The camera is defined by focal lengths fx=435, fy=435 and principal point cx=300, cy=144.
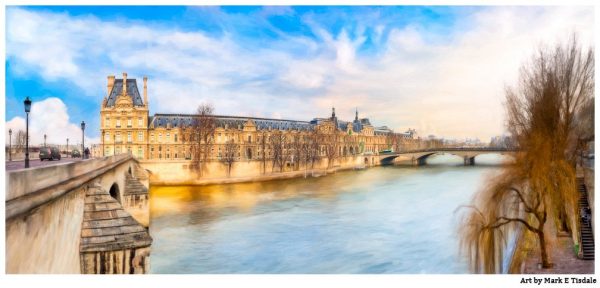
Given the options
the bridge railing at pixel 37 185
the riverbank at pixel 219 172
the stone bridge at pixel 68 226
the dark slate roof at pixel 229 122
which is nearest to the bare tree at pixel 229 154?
the riverbank at pixel 219 172

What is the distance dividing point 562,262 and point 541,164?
1522mm

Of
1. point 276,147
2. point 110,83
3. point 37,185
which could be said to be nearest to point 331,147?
point 276,147

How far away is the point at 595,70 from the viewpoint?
6.55 meters

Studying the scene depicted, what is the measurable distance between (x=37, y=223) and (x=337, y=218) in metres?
7.58

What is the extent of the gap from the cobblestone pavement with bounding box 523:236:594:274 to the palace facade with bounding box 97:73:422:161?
5.07m

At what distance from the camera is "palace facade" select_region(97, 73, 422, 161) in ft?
40.9

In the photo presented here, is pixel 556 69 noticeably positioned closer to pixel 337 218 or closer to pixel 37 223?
pixel 337 218

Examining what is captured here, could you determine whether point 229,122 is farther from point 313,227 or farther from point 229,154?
point 313,227

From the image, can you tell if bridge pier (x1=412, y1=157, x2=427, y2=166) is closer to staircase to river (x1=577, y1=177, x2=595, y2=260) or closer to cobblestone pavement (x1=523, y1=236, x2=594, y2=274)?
staircase to river (x1=577, y1=177, x2=595, y2=260)

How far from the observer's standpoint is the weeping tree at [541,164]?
20.7ft

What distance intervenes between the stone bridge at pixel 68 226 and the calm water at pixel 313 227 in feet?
9.74

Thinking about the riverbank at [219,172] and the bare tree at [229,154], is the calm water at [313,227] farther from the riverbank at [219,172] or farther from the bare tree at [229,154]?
the bare tree at [229,154]

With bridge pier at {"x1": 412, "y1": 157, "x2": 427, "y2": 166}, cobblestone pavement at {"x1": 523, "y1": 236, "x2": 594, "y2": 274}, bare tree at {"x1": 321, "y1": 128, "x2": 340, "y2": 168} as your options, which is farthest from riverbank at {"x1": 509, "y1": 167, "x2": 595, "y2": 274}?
bridge pier at {"x1": 412, "y1": 157, "x2": 427, "y2": 166}
